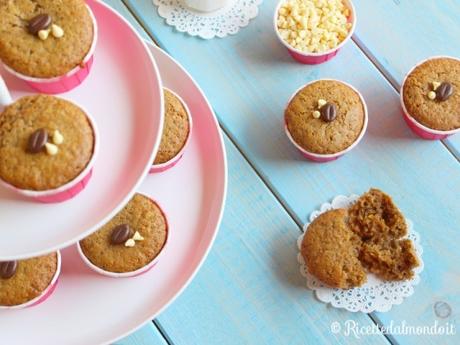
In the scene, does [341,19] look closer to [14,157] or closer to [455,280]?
[455,280]

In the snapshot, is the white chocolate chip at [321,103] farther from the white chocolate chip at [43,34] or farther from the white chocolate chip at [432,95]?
the white chocolate chip at [43,34]

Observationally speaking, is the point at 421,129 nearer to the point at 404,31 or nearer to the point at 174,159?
the point at 404,31

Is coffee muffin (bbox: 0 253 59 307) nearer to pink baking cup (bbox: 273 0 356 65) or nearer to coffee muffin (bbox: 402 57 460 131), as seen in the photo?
pink baking cup (bbox: 273 0 356 65)

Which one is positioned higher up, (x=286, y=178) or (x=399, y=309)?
(x=286, y=178)

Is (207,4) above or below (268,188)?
above

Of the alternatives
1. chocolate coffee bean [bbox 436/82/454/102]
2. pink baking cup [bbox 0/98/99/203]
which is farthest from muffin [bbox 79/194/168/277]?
chocolate coffee bean [bbox 436/82/454/102]

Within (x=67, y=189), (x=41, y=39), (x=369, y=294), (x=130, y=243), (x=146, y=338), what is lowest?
(x=146, y=338)

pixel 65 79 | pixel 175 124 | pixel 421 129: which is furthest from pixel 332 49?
pixel 65 79

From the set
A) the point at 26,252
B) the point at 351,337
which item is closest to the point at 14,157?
the point at 26,252
